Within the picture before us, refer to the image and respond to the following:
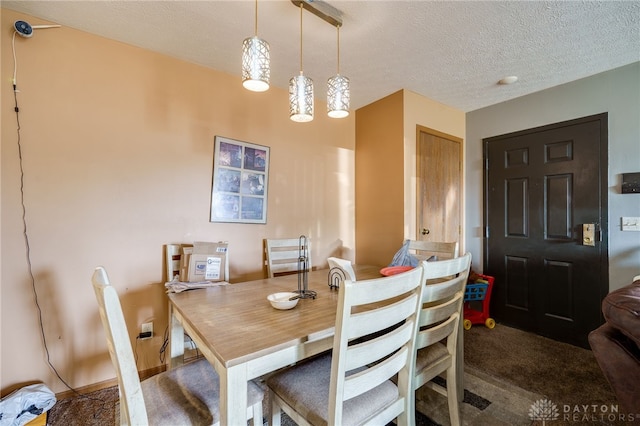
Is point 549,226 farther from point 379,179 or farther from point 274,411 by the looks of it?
point 274,411

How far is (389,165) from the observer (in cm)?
291

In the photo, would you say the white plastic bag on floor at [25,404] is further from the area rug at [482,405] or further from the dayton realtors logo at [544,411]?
the dayton realtors logo at [544,411]

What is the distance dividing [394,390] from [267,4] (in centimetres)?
213

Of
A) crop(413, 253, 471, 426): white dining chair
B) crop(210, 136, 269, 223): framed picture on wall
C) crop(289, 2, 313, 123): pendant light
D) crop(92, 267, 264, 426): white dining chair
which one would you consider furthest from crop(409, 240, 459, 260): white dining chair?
crop(92, 267, 264, 426): white dining chair

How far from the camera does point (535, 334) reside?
2.74m

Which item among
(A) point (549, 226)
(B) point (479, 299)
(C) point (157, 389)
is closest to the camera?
(C) point (157, 389)

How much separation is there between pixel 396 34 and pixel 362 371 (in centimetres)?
207

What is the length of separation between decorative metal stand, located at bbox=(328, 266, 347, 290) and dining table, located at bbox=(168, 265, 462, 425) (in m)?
0.04

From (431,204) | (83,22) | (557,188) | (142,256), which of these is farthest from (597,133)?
(83,22)

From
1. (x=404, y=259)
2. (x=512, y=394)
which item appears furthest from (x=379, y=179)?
(x=512, y=394)

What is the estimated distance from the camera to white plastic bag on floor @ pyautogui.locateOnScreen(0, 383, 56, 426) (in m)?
1.49

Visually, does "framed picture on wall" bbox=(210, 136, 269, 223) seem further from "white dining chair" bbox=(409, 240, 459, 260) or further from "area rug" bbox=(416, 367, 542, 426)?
"area rug" bbox=(416, 367, 542, 426)

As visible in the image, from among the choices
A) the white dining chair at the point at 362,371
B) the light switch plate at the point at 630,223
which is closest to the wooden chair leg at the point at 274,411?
the white dining chair at the point at 362,371

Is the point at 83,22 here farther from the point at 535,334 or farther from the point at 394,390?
the point at 535,334
